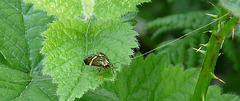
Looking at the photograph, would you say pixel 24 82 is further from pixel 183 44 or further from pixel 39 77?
pixel 183 44

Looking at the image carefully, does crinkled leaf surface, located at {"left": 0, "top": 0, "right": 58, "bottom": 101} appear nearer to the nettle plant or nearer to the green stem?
the nettle plant

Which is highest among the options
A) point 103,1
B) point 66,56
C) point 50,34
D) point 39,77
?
point 103,1

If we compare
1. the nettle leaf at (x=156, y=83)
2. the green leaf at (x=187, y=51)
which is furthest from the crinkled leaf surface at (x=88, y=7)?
the green leaf at (x=187, y=51)

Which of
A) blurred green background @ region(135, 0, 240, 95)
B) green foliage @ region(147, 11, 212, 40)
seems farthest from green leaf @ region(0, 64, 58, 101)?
green foliage @ region(147, 11, 212, 40)

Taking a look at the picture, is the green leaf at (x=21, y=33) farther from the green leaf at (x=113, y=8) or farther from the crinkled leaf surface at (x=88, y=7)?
the green leaf at (x=113, y=8)

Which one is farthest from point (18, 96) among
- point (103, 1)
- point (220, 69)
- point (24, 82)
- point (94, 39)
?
point (220, 69)

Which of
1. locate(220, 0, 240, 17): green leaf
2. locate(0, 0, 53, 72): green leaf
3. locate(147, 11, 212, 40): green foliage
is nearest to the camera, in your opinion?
locate(220, 0, 240, 17): green leaf
